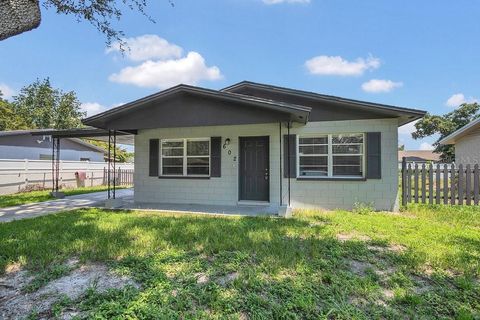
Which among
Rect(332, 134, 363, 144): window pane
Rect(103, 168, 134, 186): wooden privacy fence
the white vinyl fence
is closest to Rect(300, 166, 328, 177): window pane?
Rect(332, 134, 363, 144): window pane

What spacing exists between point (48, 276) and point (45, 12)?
540 cm

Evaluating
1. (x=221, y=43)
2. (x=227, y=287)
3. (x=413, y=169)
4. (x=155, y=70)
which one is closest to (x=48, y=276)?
(x=227, y=287)

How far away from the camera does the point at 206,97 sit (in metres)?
8.37

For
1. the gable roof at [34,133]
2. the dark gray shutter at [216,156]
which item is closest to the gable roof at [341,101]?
the dark gray shutter at [216,156]

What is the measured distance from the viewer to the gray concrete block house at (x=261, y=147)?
832 cm

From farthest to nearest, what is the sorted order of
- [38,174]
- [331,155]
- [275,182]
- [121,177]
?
[121,177] → [38,174] → [275,182] → [331,155]

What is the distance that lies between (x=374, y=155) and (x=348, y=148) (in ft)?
2.52

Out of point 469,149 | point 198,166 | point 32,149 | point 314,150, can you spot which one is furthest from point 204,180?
point 32,149

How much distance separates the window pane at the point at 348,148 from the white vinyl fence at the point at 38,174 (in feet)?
47.8

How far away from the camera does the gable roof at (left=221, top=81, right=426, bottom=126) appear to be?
7.96 m

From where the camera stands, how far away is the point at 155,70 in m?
19.2

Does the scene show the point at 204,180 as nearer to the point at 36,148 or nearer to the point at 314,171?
the point at 314,171

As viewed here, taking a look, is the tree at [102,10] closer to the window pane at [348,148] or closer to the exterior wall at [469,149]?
the window pane at [348,148]

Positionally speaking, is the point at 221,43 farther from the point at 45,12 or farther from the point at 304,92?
the point at 45,12
